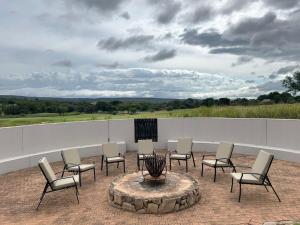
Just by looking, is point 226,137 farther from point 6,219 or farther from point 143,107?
point 6,219

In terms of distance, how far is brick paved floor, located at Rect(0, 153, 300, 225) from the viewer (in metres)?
6.97

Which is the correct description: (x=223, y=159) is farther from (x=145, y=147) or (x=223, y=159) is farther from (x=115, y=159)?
(x=115, y=159)

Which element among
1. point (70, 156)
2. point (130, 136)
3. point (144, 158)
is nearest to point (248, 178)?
point (144, 158)

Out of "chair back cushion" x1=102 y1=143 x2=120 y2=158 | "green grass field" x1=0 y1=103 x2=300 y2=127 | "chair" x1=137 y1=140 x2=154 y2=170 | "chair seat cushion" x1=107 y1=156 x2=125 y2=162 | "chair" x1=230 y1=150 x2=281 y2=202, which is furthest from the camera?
"green grass field" x1=0 y1=103 x2=300 y2=127

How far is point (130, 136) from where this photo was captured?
14703mm

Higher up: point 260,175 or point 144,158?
point 144,158

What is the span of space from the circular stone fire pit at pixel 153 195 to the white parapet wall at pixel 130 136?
494cm

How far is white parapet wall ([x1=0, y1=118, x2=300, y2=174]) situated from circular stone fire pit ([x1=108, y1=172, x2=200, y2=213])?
4.94 m

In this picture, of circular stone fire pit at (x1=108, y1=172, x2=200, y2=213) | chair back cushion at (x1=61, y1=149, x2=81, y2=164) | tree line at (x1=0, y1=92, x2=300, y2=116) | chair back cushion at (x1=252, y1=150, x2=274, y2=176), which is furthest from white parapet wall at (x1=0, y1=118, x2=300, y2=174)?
circular stone fire pit at (x1=108, y1=172, x2=200, y2=213)

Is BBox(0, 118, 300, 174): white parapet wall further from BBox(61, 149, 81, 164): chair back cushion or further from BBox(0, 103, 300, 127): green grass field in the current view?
BBox(61, 149, 81, 164): chair back cushion

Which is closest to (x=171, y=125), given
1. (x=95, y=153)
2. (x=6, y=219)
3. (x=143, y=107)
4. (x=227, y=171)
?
(x=95, y=153)

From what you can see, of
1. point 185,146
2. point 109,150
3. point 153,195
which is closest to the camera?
point 153,195

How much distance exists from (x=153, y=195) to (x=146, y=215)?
520 millimetres

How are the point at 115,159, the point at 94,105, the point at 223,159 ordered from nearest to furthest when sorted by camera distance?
the point at 223,159
the point at 115,159
the point at 94,105
